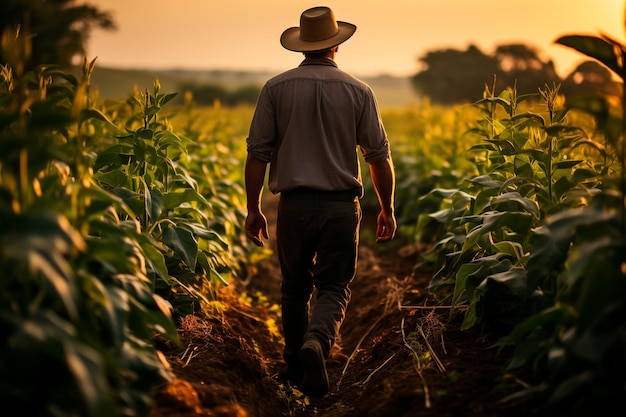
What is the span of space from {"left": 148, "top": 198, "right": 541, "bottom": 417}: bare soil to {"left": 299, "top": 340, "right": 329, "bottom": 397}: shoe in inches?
6.6

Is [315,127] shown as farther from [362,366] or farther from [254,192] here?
[362,366]

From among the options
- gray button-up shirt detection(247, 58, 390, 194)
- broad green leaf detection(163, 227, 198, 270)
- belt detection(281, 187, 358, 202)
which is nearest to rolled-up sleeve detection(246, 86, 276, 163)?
gray button-up shirt detection(247, 58, 390, 194)

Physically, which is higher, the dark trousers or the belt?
the belt

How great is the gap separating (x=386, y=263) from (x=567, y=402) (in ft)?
18.9

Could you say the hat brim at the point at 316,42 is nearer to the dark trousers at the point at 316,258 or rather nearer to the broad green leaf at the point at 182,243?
the dark trousers at the point at 316,258

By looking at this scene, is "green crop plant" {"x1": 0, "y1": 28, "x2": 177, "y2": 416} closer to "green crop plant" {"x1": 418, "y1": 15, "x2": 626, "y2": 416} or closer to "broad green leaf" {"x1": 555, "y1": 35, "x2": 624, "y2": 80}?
"green crop plant" {"x1": 418, "y1": 15, "x2": 626, "y2": 416}

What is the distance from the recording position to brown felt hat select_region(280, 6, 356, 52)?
5223mm

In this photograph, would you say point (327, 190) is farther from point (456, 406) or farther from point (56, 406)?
point (56, 406)

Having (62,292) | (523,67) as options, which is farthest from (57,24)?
(62,292)

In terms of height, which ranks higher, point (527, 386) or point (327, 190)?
point (327, 190)

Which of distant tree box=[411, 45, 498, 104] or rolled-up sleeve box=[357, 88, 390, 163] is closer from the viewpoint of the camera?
rolled-up sleeve box=[357, 88, 390, 163]

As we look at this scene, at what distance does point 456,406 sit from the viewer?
383cm

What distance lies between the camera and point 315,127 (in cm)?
511

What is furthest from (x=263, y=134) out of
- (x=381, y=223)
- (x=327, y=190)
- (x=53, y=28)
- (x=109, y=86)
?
(x=109, y=86)
